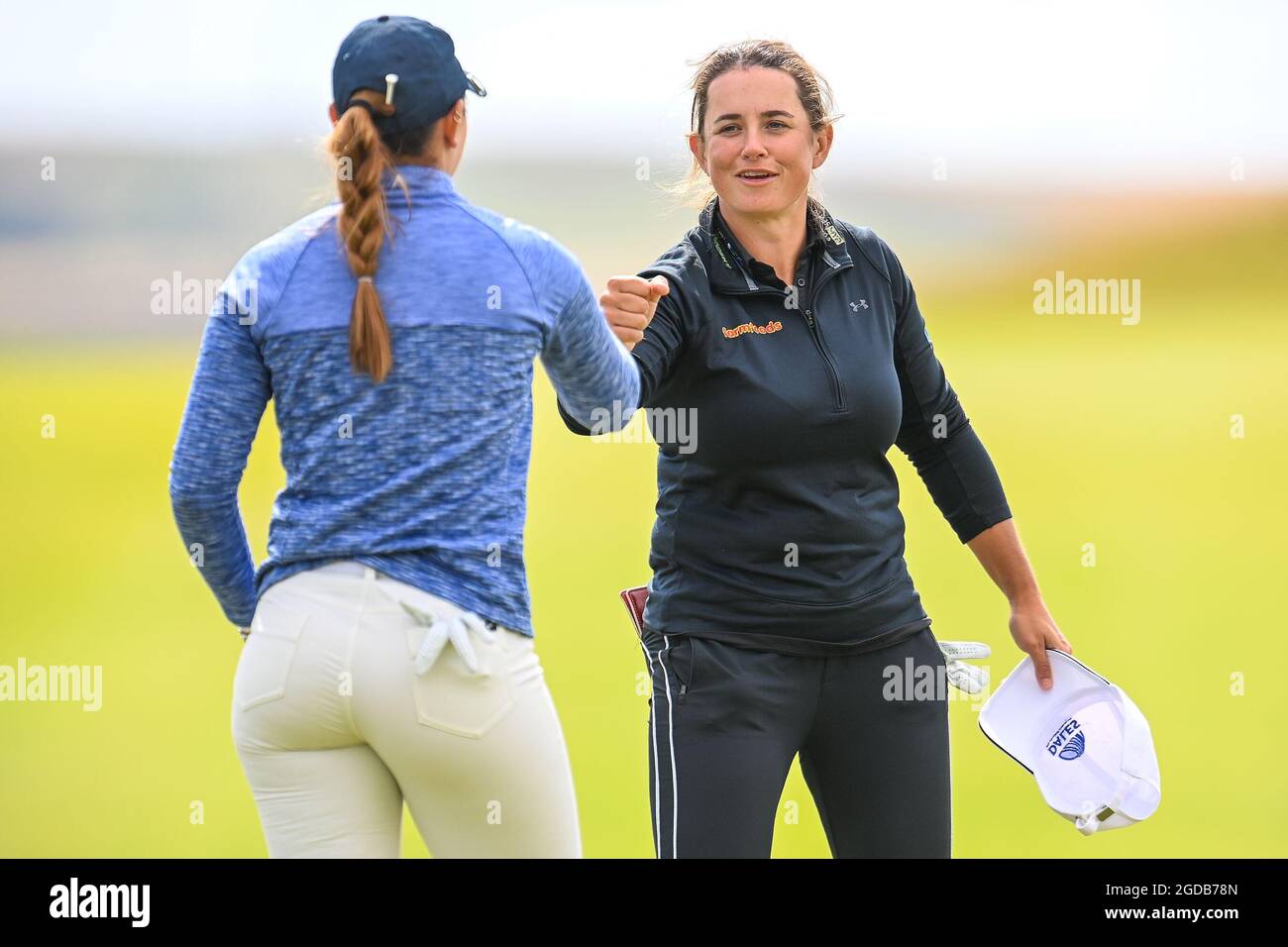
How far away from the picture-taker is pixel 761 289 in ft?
7.31

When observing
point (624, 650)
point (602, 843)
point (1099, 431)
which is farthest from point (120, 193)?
point (602, 843)

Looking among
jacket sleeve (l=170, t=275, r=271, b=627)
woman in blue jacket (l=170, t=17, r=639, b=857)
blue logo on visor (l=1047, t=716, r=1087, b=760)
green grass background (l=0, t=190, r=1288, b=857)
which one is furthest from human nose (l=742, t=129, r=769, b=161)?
green grass background (l=0, t=190, r=1288, b=857)

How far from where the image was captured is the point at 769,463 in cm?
215

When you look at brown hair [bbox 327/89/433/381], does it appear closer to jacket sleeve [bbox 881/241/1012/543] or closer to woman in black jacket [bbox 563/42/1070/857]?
woman in black jacket [bbox 563/42/1070/857]

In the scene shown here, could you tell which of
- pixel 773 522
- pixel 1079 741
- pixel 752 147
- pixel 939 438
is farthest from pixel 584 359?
pixel 1079 741

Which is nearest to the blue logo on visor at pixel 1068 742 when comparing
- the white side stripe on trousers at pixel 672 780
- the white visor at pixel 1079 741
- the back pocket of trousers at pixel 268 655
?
the white visor at pixel 1079 741

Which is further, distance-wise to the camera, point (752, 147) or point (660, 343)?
point (752, 147)

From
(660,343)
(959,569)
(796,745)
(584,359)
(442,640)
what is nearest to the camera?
(442,640)

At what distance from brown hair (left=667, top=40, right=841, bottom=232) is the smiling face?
2 centimetres

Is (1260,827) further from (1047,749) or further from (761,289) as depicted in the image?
(761,289)

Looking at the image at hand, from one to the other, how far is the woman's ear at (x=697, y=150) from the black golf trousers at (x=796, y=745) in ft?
2.50

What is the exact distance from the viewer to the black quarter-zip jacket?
2146mm

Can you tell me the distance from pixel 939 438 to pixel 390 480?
3.90 ft

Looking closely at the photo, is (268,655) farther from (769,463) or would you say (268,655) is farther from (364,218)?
(769,463)
